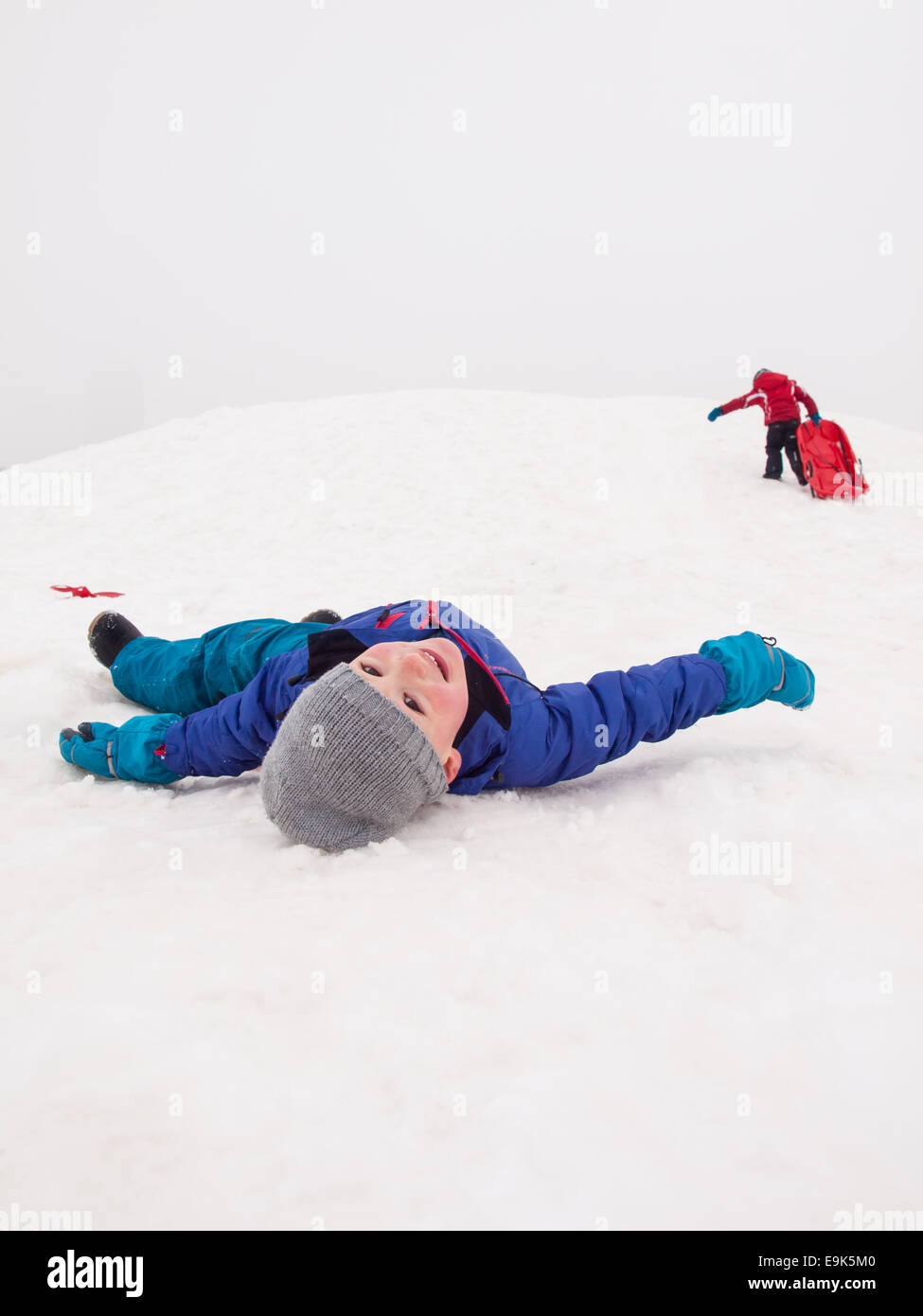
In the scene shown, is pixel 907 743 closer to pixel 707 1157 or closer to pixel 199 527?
pixel 707 1157

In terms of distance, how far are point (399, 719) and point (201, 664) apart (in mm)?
1435

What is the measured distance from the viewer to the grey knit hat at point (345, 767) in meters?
1.76

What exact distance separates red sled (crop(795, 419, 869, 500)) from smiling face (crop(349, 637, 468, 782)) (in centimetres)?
576

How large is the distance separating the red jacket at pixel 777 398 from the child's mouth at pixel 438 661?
6.07 metres

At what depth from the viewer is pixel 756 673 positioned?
7.85 ft

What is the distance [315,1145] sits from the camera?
3.35 ft

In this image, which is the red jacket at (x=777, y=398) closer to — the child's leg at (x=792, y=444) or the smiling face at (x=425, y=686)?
the child's leg at (x=792, y=444)

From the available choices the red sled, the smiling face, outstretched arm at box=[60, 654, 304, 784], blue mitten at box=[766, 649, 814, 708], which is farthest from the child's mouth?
the red sled

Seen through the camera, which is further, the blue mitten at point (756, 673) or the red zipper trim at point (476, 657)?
the blue mitten at point (756, 673)

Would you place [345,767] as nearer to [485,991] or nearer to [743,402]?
[485,991]
